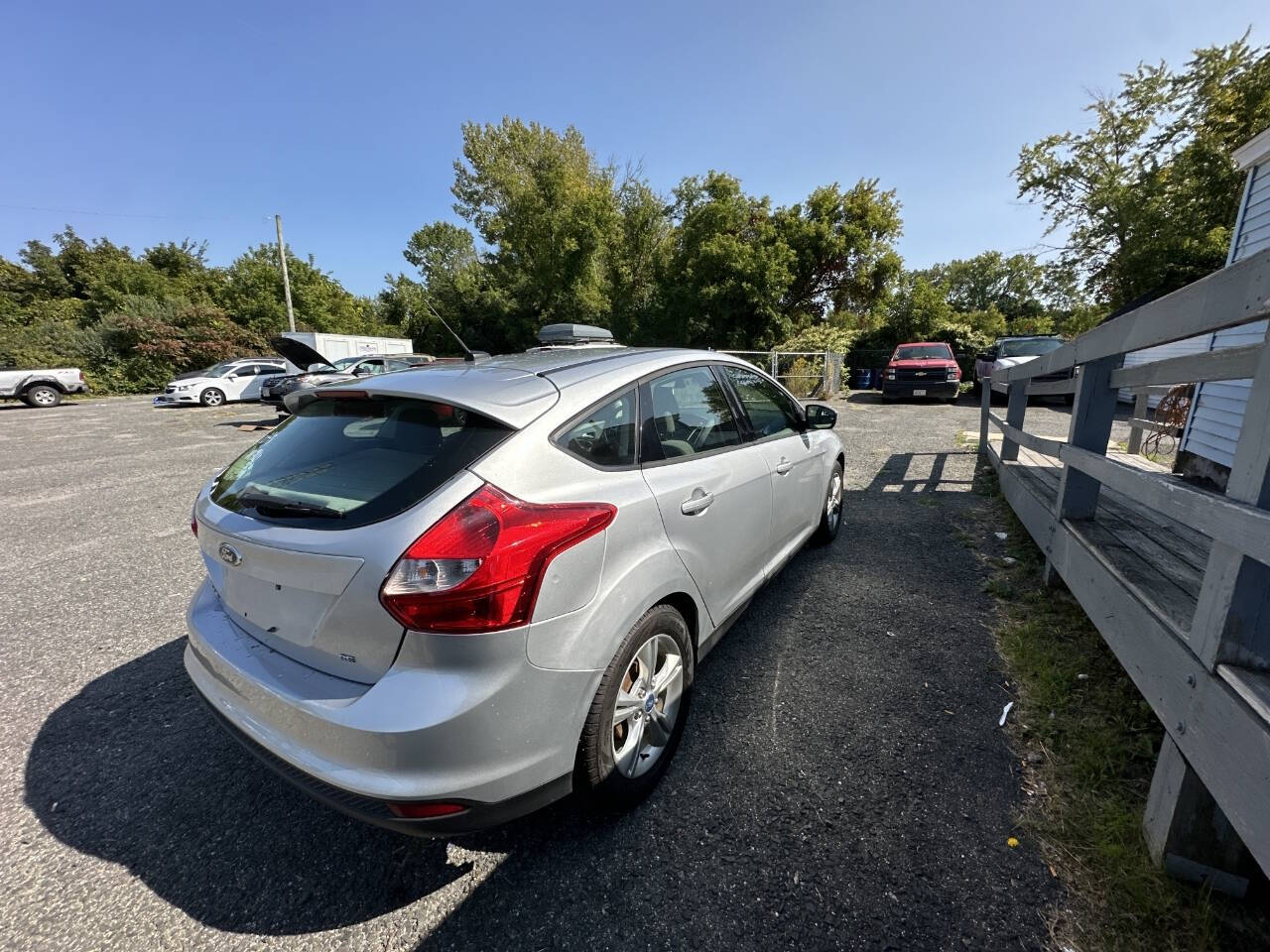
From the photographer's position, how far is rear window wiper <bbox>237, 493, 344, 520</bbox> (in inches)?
63.1

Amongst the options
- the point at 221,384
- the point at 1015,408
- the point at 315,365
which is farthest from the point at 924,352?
the point at 221,384

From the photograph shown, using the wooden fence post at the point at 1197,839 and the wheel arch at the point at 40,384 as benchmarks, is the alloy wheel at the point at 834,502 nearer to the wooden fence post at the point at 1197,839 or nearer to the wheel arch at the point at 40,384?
the wooden fence post at the point at 1197,839

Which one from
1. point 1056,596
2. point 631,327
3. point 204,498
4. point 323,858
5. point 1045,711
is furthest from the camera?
point 631,327

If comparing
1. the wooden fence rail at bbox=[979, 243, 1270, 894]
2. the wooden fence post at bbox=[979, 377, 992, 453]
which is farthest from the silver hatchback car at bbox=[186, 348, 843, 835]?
the wooden fence post at bbox=[979, 377, 992, 453]

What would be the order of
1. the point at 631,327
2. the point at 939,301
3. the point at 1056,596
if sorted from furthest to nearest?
the point at 631,327
the point at 939,301
the point at 1056,596

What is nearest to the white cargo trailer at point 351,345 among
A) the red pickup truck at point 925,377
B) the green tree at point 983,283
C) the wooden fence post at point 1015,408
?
the red pickup truck at point 925,377

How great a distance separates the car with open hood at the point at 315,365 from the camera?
8.56m

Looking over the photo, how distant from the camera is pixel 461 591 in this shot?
4.66ft

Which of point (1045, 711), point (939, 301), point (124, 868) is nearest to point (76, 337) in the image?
point (124, 868)

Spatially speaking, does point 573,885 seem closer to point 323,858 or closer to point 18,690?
point 323,858

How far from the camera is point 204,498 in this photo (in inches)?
83.5

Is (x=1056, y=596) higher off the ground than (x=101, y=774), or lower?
higher

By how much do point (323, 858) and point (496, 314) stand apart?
3500cm

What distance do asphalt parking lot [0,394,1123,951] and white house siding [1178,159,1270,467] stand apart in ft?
12.4
